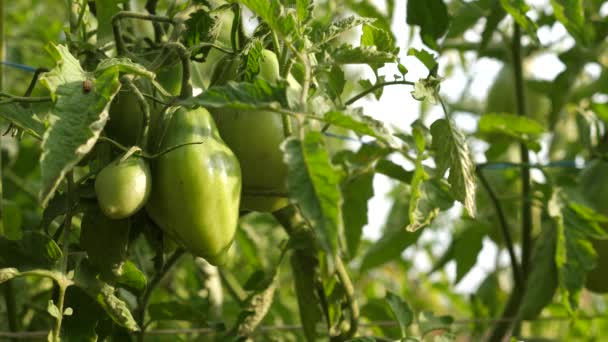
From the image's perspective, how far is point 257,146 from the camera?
726 millimetres

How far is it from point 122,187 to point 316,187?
17 cm

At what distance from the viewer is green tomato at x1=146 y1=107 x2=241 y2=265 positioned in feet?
2.16

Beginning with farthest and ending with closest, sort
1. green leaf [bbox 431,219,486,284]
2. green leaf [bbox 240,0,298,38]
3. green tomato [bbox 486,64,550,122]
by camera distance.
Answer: green tomato [bbox 486,64,550,122]
green leaf [bbox 431,219,486,284]
green leaf [bbox 240,0,298,38]

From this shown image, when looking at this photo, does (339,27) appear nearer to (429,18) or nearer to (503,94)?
(429,18)

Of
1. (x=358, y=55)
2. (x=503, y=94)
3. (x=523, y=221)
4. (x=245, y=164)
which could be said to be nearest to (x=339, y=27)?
(x=358, y=55)

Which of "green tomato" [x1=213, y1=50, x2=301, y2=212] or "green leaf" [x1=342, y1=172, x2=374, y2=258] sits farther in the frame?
"green leaf" [x1=342, y1=172, x2=374, y2=258]

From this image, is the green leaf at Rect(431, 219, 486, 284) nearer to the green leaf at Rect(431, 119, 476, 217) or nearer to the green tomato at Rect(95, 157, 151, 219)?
the green leaf at Rect(431, 119, 476, 217)

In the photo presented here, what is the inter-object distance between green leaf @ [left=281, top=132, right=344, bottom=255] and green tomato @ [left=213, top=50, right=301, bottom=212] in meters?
0.16

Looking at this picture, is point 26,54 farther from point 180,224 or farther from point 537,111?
point 180,224

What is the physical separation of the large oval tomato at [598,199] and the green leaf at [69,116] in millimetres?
852

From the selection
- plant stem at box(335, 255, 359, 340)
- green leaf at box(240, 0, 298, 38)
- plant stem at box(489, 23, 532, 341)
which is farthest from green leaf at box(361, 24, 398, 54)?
plant stem at box(489, 23, 532, 341)

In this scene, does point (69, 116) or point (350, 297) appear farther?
point (350, 297)

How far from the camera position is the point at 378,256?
125cm

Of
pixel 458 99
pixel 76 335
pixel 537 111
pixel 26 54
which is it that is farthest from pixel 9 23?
pixel 76 335
